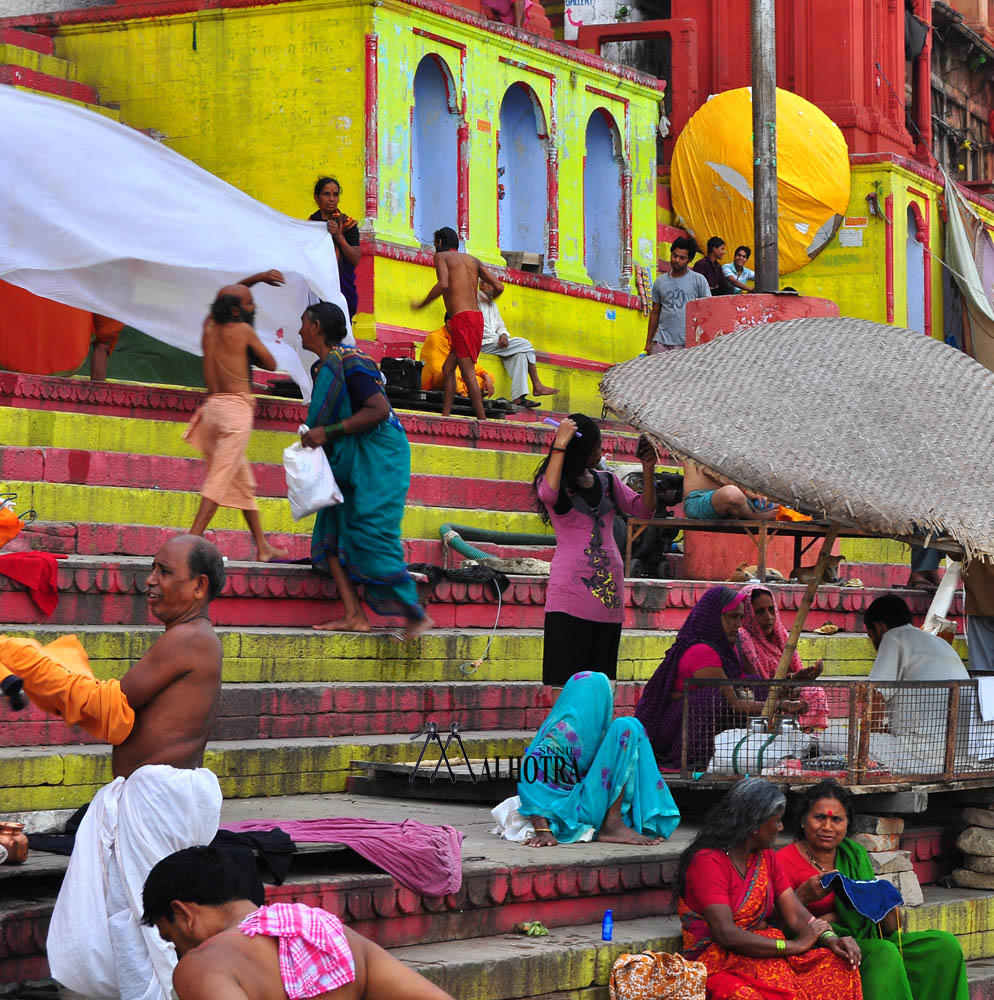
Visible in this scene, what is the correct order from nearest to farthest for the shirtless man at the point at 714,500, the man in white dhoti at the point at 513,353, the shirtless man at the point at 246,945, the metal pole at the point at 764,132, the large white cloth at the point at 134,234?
the shirtless man at the point at 246,945 → the shirtless man at the point at 714,500 → the large white cloth at the point at 134,234 → the metal pole at the point at 764,132 → the man in white dhoti at the point at 513,353

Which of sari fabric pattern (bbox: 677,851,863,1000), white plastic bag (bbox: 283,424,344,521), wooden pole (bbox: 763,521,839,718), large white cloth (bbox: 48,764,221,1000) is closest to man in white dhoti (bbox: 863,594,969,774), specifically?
wooden pole (bbox: 763,521,839,718)

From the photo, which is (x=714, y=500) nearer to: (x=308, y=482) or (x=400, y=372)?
(x=308, y=482)

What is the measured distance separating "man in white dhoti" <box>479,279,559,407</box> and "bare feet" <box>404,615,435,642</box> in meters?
5.83

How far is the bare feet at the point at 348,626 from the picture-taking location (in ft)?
29.2

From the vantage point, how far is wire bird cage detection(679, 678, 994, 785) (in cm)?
740

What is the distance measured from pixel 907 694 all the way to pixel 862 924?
1156mm

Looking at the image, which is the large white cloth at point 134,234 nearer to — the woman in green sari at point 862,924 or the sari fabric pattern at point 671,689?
the sari fabric pattern at point 671,689

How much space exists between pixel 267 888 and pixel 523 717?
3687 mm

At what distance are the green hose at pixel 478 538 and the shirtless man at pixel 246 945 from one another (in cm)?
611

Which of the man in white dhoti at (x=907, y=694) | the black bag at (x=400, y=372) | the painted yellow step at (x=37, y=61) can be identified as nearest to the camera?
the man in white dhoti at (x=907, y=694)

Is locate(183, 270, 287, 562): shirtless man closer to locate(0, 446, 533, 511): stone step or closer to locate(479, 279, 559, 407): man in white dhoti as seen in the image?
locate(0, 446, 533, 511): stone step

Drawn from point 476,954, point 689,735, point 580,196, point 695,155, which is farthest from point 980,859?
point 695,155

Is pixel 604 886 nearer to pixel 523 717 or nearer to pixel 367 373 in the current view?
pixel 523 717

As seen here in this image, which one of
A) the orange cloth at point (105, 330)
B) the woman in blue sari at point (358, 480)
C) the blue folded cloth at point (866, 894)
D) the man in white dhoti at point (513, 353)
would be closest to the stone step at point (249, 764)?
the woman in blue sari at point (358, 480)
